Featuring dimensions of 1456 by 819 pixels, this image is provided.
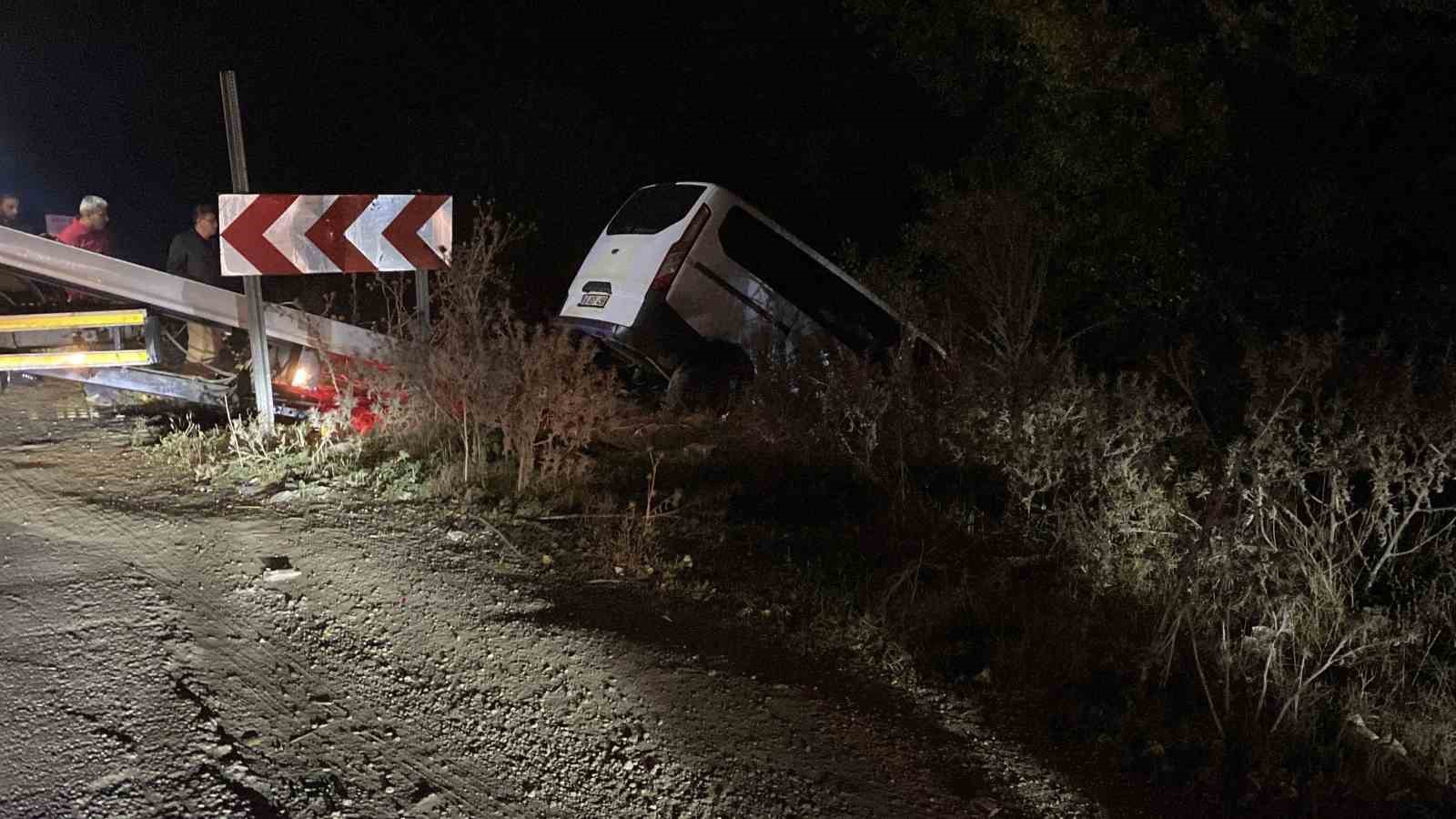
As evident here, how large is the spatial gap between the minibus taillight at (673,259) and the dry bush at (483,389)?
2.40m

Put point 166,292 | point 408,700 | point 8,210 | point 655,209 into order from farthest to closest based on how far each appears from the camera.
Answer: point 8,210
point 655,209
point 166,292
point 408,700

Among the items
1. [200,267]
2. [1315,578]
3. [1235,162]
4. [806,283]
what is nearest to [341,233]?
[200,267]

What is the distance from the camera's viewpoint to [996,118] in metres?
13.0

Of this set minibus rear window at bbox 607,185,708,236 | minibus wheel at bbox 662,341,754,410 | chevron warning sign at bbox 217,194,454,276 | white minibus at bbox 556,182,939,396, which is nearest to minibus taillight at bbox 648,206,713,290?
white minibus at bbox 556,182,939,396

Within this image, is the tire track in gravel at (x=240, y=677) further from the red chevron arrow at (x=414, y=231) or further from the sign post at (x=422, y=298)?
the red chevron arrow at (x=414, y=231)

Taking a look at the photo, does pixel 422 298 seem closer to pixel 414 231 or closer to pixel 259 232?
pixel 414 231

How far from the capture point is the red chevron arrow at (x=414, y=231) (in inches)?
284

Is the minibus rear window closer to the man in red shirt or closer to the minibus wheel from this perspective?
the minibus wheel

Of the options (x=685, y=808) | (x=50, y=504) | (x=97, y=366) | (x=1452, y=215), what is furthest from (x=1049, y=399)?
Result: (x=97, y=366)

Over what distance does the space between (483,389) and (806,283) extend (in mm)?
4207

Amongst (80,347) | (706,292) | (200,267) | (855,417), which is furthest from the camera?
(706,292)

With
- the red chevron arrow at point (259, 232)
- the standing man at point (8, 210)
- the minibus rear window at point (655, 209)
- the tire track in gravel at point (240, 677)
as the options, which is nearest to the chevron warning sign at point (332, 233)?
the red chevron arrow at point (259, 232)

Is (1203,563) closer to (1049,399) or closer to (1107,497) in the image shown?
(1107,497)

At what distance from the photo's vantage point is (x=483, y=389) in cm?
649
